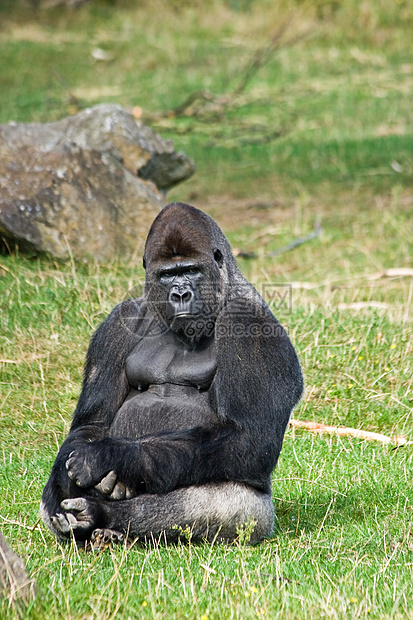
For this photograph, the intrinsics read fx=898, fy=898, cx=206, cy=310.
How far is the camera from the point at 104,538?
3738mm

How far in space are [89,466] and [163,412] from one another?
0.45m

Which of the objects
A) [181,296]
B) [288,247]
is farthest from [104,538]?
[288,247]

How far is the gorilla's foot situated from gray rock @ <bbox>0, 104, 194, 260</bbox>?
4.06 m

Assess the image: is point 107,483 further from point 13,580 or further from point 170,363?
point 13,580

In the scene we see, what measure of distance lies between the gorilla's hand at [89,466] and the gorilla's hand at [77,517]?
82 millimetres

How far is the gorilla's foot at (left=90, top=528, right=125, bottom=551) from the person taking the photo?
3.70 metres

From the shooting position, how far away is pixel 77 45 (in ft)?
63.8

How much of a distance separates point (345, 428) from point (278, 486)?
0.88m

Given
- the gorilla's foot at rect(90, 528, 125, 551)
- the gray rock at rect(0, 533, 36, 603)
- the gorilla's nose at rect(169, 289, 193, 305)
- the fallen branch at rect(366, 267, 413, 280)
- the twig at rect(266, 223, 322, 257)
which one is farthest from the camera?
the twig at rect(266, 223, 322, 257)

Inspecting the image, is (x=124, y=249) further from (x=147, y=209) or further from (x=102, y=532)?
(x=102, y=532)

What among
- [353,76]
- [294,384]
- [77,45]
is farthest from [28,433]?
[77,45]

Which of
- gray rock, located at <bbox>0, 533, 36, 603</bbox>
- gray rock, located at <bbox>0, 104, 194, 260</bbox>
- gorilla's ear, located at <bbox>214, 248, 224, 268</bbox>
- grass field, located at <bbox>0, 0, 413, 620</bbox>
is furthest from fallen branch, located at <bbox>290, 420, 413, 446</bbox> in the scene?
gray rock, located at <bbox>0, 533, 36, 603</bbox>

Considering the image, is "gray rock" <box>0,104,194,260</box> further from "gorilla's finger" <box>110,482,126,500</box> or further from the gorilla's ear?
"gorilla's finger" <box>110,482,126,500</box>

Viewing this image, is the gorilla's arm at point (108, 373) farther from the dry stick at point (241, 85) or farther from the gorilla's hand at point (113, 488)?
the dry stick at point (241, 85)
